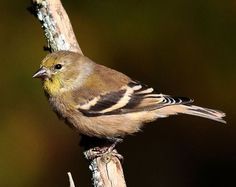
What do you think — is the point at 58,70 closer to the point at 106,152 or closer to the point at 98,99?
the point at 98,99

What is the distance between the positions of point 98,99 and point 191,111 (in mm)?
731

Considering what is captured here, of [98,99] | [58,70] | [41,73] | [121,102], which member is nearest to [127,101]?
[121,102]

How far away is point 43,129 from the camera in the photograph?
32.2ft

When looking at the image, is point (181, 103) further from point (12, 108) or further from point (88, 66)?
point (12, 108)

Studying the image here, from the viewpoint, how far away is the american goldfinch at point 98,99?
28.4ft

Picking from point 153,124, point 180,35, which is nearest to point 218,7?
point 180,35

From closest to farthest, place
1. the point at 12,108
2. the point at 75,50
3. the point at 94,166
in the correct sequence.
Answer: the point at 94,166, the point at 75,50, the point at 12,108

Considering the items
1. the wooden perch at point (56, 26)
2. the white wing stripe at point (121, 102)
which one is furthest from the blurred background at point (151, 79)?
the white wing stripe at point (121, 102)

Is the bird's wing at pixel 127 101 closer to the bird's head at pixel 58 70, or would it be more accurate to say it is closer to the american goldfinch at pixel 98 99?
the american goldfinch at pixel 98 99

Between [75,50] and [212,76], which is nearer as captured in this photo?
[75,50]

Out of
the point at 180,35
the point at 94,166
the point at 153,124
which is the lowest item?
the point at 94,166

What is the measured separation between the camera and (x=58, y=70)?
8781 millimetres

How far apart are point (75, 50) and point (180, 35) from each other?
1337 millimetres

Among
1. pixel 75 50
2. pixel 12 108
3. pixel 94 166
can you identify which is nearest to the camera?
pixel 94 166
